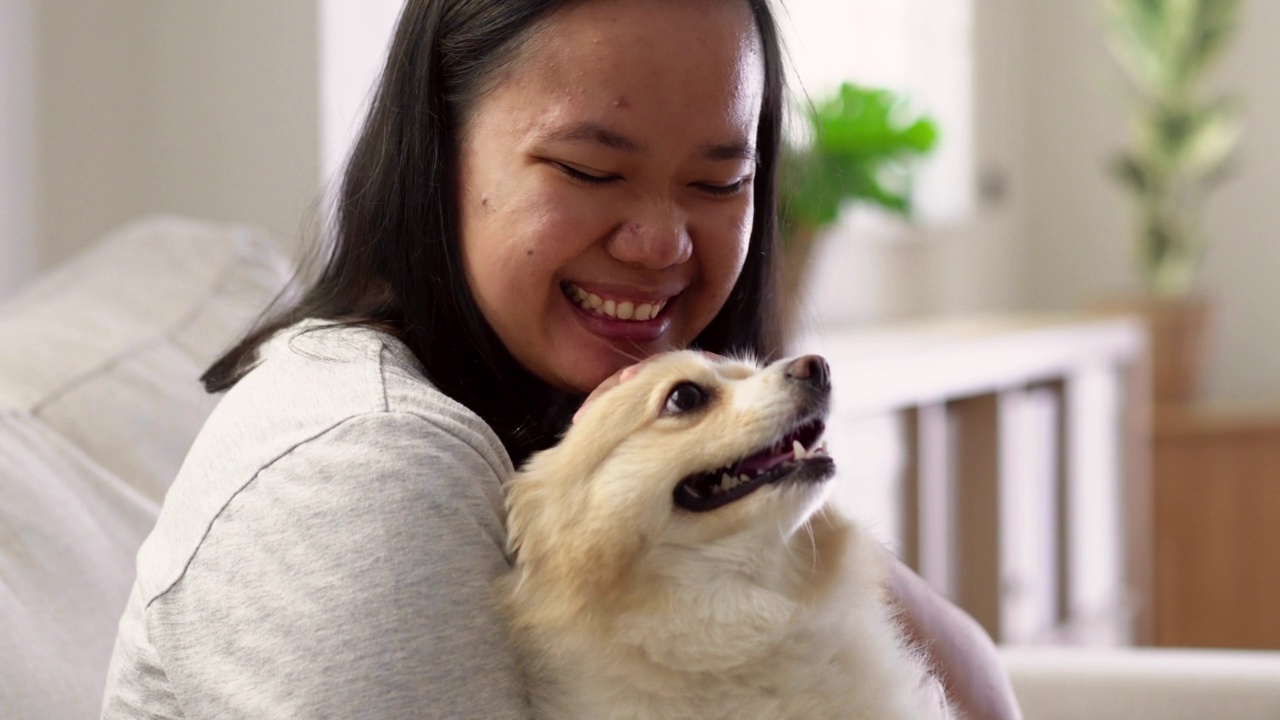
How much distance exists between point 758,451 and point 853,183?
185cm

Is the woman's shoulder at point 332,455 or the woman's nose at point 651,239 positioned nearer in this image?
the woman's shoulder at point 332,455

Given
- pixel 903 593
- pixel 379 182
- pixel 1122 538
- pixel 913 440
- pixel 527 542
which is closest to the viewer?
pixel 527 542

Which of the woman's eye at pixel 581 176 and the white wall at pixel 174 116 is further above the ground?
the white wall at pixel 174 116

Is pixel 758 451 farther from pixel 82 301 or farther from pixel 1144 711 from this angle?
pixel 82 301

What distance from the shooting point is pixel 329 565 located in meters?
0.82

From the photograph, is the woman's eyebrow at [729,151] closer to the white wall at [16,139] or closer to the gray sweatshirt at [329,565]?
the gray sweatshirt at [329,565]

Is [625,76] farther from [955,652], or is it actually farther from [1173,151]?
[1173,151]

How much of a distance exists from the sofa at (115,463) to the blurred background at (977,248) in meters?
0.24

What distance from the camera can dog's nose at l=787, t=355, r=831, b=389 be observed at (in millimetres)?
1091

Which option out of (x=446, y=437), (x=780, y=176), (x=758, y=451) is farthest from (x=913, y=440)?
(x=446, y=437)

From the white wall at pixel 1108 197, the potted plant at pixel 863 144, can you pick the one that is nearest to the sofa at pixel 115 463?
the potted plant at pixel 863 144

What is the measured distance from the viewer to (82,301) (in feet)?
5.13

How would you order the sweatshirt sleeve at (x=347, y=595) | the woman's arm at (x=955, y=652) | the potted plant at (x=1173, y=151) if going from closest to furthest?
the sweatshirt sleeve at (x=347, y=595)
the woman's arm at (x=955, y=652)
the potted plant at (x=1173, y=151)

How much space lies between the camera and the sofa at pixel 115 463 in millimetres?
1151
